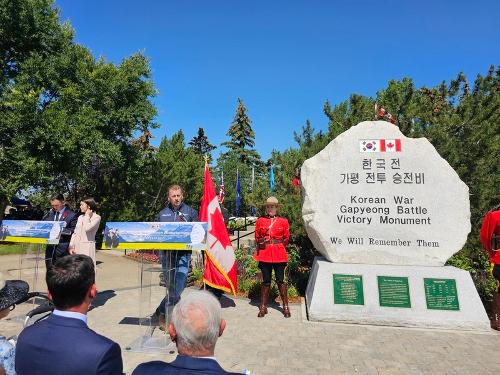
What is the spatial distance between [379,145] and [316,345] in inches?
134

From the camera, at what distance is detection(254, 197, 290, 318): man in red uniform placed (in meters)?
6.18

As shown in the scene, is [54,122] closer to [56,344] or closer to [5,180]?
[5,180]

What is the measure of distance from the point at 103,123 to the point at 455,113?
12.1 metres

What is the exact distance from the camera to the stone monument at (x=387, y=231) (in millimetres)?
5785

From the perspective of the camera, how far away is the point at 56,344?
5.94 feet

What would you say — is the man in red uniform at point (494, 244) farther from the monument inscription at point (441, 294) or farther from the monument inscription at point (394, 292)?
the monument inscription at point (394, 292)

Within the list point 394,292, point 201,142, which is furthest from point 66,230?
point 201,142

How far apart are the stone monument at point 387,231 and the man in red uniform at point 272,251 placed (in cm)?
51

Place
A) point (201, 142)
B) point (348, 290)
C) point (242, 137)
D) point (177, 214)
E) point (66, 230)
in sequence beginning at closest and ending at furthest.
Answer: point (177, 214), point (348, 290), point (66, 230), point (242, 137), point (201, 142)

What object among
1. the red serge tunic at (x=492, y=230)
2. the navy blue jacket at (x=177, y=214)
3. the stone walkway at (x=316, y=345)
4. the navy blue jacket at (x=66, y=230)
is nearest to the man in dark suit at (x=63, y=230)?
the navy blue jacket at (x=66, y=230)

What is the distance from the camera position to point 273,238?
6254 millimetres

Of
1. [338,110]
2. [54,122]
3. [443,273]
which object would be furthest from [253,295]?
[54,122]

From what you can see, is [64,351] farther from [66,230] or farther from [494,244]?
[494,244]

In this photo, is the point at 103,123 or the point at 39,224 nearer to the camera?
the point at 39,224
